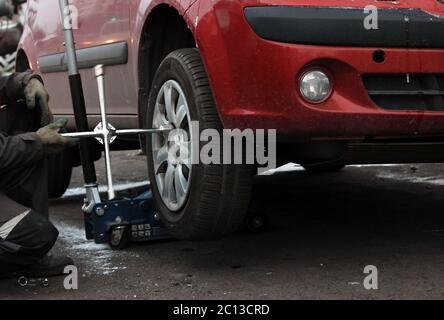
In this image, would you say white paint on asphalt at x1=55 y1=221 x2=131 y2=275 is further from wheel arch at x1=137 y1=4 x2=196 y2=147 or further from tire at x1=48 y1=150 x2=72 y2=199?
tire at x1=48 y1=150 x2=72 y2=199

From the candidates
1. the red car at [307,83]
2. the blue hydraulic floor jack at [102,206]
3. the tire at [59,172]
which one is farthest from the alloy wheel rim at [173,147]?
the tire at [59,172]

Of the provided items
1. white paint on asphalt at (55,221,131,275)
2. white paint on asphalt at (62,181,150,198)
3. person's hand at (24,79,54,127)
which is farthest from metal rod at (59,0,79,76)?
white paint on asphalt at (62,181,150,198)

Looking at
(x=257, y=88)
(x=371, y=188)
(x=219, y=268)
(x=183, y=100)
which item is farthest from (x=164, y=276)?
(x=371, y=188)

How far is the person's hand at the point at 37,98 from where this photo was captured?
3578 millimetres

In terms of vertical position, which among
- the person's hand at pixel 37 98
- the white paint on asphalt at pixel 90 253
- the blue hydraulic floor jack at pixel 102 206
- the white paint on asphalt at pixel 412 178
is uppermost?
the person's hand at pixel 37 98

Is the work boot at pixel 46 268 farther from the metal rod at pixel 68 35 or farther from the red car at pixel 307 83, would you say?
the metal rod at pixel 68 35

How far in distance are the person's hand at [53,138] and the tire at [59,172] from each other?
213 centimetres

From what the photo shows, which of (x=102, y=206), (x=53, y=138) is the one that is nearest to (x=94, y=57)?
(x=102, y=206)

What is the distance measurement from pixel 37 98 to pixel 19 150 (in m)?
0.60

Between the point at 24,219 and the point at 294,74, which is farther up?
the point at 294,74

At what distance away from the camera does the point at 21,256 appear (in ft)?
10.2

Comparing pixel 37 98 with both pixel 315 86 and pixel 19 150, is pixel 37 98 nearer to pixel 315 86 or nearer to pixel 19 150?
pixel 19 150

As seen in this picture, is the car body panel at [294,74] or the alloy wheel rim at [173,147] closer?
the car body panel at [294,74]

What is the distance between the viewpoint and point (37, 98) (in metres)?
3.62
